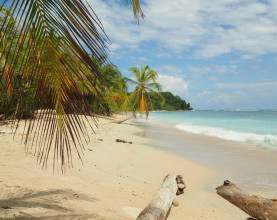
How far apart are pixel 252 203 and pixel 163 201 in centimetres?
174

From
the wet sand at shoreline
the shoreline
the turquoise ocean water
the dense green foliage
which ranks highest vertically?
the dense green foliage

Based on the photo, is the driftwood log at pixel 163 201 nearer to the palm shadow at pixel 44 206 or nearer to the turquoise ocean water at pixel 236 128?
the palm shadow at pixel 44 206

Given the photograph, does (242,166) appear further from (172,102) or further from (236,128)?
(172,102)

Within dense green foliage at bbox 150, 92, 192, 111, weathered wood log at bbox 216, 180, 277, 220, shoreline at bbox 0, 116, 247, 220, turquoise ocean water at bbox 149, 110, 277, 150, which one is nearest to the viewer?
shoreline at bbox 0, 116, 247, 220

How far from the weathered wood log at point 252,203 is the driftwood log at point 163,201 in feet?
2.85

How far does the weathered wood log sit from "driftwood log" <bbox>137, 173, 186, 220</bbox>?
87 cm

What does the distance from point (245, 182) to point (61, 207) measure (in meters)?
4.44

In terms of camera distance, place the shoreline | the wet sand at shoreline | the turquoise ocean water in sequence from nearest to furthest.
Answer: the shoreline < the wet sand at shoreline < the turquoise ocean water

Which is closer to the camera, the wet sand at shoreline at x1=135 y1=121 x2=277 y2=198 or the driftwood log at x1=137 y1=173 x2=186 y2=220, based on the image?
the driftwood log at x1=137 y1=173 x2=186 y2=220

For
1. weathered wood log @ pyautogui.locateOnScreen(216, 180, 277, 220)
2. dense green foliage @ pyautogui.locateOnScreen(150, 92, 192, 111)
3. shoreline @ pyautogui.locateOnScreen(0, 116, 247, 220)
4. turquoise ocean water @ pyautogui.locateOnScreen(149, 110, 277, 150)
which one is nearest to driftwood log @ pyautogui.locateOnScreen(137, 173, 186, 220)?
shoreline @ pyautogui.locateOnScreen(0, 116, 247, 220)

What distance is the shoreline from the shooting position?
3.24 metres

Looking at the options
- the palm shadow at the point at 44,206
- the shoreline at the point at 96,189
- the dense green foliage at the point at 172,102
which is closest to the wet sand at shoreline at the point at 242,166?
the shoreline at the point at 96,189

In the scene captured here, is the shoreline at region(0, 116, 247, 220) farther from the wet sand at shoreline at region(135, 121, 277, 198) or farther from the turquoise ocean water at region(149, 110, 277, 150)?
the turquoise ocean water at region(149, 110, 277, 150)

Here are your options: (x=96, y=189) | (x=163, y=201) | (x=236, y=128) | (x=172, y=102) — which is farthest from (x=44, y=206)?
(x=172, y=102)
